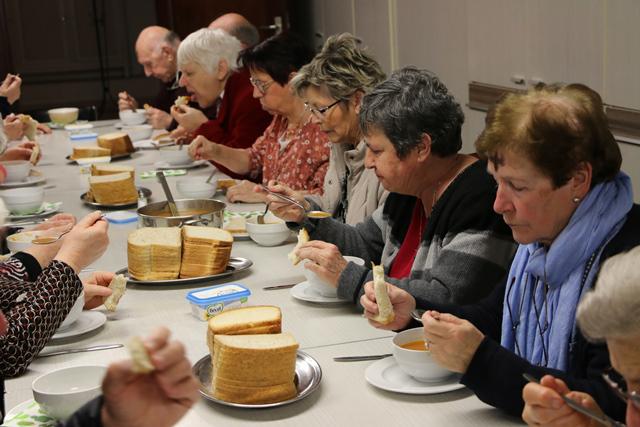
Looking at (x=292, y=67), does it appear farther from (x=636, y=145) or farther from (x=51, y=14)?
(x=51, y=14)

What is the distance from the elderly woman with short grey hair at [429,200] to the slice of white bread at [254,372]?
48 cm

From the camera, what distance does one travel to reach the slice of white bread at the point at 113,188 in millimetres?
3406

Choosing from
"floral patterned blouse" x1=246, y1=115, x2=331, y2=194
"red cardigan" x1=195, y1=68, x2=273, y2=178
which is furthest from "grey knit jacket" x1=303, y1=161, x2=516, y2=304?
"red cardigan" x1=195, y1=68, x2=273, y2=178

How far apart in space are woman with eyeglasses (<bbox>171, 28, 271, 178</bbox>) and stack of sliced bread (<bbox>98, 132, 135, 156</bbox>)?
400mm

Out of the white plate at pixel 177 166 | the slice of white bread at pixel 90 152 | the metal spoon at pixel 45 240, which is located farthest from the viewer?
the slice of white bread at pixel 90 152

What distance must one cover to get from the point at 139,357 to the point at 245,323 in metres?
0.83

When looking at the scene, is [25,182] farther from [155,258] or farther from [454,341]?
[454,341]

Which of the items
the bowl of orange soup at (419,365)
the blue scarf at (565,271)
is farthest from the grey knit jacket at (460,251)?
the bowl of orange soup at (419,365)

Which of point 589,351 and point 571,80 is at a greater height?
point 571,80

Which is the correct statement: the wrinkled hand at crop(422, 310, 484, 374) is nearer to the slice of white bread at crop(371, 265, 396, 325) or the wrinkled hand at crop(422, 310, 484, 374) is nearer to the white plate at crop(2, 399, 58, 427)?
the slice of white bread at crop(371, 265, 396, 325)

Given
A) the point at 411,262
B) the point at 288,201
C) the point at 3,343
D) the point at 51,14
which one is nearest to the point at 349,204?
the point at 288,201

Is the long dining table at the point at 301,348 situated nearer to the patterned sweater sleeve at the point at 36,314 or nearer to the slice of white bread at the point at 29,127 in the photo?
the patterned sweater sleeve at the point at 36,314

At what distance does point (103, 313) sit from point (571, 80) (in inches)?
94.1

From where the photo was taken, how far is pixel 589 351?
1.59 m
